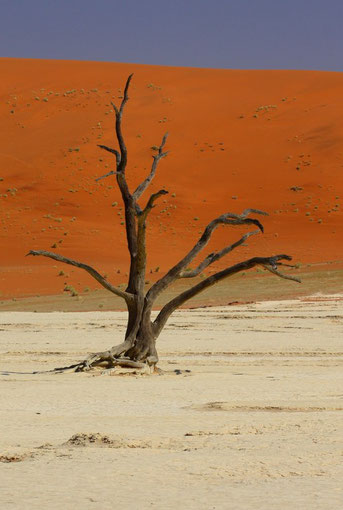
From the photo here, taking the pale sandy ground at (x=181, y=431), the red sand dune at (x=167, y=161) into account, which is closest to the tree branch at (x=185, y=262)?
the pale sandy ground at (x=181, y=431)

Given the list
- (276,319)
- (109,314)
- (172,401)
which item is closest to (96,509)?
(172,401)

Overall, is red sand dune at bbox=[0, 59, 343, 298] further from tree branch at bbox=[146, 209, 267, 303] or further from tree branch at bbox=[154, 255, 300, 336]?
tree branch at bbox=[146, 209, 267, 303]

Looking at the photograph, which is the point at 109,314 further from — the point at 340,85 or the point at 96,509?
the point at 340,85

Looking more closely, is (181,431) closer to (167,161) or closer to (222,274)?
(222,274)

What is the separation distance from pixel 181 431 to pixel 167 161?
50225 millimetres

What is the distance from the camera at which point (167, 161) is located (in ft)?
189

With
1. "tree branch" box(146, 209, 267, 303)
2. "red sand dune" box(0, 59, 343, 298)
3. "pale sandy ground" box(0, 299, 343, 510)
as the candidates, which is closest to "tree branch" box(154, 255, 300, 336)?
"tree branch" box(146, 209, 267, 303)

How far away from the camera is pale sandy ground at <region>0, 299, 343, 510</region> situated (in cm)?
567

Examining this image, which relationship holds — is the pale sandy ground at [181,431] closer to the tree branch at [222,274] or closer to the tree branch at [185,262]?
the tree branch at [222,274]

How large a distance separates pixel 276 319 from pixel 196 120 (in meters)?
42.1

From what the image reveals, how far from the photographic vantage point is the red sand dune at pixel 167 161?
43031mm

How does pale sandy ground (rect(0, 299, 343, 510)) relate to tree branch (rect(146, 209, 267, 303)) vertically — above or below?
→ below

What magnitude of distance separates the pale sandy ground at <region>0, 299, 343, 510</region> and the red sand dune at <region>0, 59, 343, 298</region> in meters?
21.2

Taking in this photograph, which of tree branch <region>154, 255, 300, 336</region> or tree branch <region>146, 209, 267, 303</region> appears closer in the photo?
tree branch <region>154, 255, 300, 336</region>
